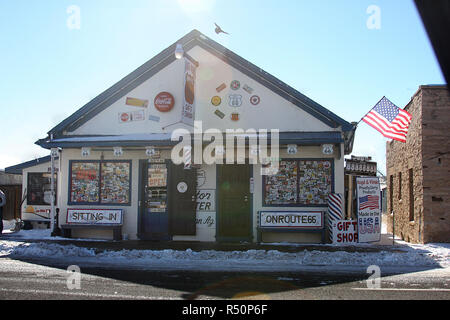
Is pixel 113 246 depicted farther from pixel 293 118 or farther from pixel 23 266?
pixel 293 118

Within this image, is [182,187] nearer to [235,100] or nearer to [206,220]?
[206,220]

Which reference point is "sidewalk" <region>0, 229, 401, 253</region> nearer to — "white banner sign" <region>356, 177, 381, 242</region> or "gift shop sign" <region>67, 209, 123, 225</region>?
"white banner sign" <region>356, 177, 381, 242</region>

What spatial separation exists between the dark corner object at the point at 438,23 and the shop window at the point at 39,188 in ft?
59.4

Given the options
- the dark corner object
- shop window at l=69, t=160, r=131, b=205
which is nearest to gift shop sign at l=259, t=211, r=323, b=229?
shop window at l=69, t=160, r=131, b=205

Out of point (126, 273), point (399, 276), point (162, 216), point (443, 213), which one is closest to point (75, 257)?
point (126, 273)

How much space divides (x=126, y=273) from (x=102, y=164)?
644 centimetres

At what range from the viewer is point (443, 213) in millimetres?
12430

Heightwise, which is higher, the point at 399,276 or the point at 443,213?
the point at 443,213

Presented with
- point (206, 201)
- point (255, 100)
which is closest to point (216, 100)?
point (255, 100)

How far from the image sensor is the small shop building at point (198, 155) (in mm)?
12484

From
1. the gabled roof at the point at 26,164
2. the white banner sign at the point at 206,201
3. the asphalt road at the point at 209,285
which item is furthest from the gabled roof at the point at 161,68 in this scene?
the asphalt road at the point at 209,285

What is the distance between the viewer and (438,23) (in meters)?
2.77

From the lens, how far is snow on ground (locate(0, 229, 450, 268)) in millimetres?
9195

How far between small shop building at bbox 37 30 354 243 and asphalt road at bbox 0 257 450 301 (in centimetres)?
451
